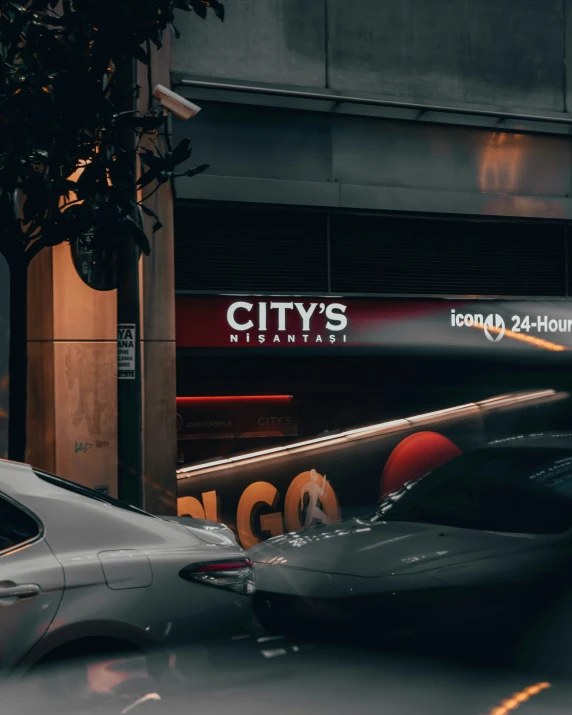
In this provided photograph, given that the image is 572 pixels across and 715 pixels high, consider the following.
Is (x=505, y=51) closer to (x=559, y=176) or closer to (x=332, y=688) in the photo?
(x=559, y=176)

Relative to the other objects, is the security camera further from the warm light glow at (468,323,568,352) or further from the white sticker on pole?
the warm light glow at (468,323,568,352)

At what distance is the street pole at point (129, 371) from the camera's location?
734 cm

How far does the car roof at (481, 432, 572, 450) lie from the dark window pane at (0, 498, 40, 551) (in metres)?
4.27

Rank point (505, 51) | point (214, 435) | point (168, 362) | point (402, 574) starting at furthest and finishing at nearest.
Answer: point (505, 51) < point (214, 435) < point (168, 362) < point (402, 574)

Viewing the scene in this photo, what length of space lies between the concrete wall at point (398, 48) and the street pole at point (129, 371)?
338 centimetres

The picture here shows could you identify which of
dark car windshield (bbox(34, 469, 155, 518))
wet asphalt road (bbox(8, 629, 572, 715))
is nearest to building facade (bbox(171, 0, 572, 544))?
dark car windshield (bbox(34, 469, 155, 518))

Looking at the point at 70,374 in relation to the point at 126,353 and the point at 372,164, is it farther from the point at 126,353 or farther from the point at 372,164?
the point at 372,164

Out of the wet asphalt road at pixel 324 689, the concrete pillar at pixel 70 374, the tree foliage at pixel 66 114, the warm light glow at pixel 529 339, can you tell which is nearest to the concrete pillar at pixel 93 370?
the concrete pillar at pixel 70 374

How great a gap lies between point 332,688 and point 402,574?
3532 mm

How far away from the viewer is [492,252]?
12.1 metres

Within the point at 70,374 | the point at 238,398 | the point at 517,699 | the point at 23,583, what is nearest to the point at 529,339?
the point at 238,398

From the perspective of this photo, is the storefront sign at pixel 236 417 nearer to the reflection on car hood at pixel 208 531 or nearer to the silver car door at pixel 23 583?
the reflection on car hood at pixel 208 531

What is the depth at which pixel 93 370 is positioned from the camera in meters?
9.91

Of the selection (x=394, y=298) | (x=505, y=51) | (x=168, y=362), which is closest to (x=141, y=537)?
(x=168, y=362)
